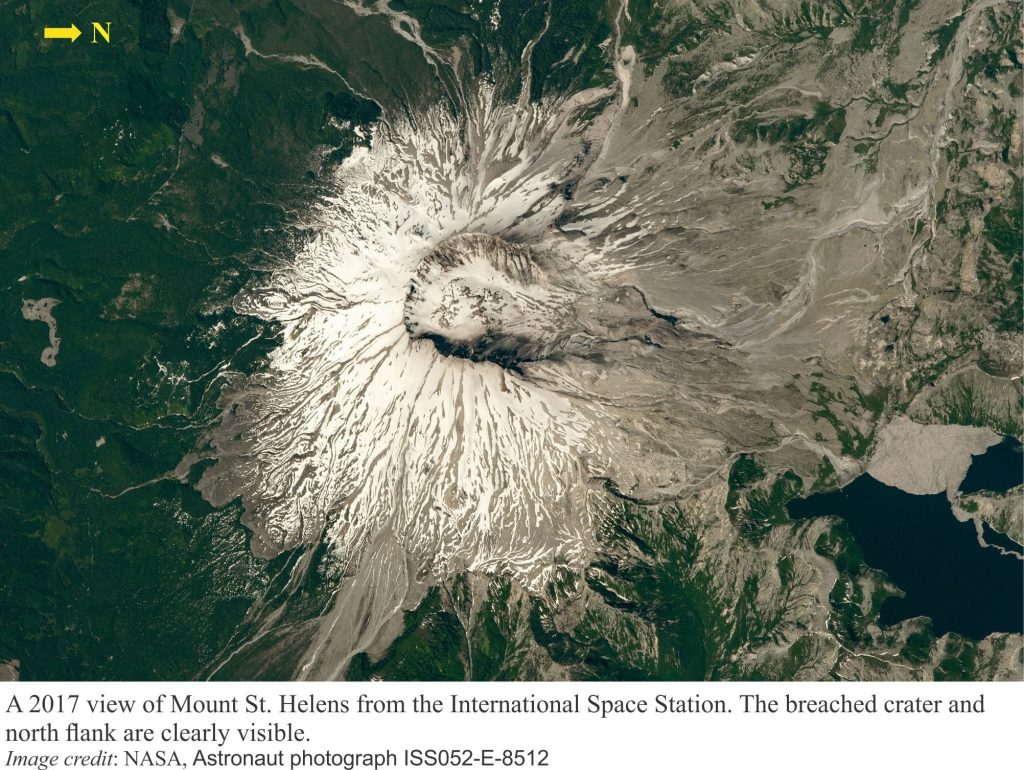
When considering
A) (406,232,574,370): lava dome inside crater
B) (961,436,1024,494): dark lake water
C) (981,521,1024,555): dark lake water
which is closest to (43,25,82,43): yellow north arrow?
(406,232,574,370): lava dome inside crater

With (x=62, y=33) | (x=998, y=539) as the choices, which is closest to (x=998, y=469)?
(x=998, y=539)

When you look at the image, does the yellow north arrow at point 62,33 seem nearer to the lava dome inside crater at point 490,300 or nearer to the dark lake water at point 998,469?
the lava dome inside crater at point 490,300

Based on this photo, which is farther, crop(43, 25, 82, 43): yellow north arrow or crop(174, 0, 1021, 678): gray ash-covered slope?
crop(43, 25, 82, 43): yellow north arrow

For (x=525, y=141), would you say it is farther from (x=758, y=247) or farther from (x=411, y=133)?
(x=758, y=247)

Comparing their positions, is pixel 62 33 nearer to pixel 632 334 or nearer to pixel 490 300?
pixel 490 300

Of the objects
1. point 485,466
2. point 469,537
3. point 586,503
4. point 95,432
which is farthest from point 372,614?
point 95,432

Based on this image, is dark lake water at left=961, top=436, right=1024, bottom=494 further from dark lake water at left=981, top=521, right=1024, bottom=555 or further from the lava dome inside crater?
the lava dome inside crater
